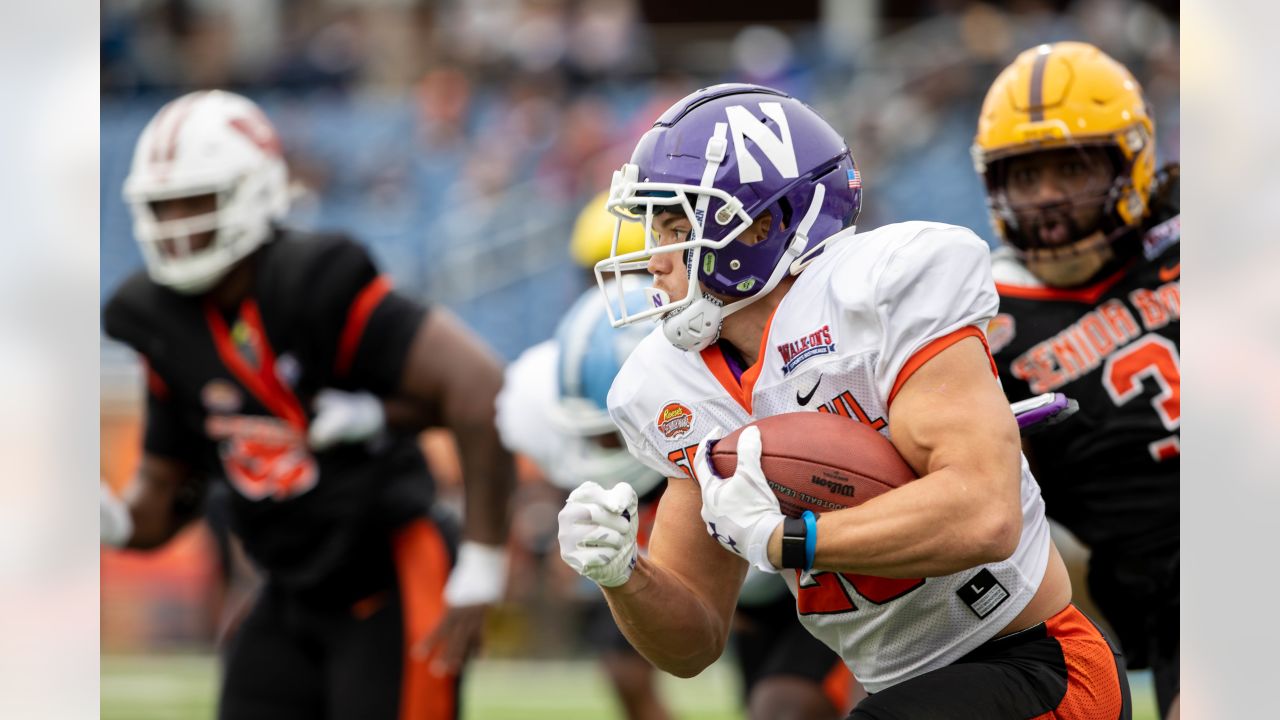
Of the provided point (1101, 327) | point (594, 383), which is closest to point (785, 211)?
point (1101, 327)

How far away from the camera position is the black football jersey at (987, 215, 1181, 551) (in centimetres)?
366

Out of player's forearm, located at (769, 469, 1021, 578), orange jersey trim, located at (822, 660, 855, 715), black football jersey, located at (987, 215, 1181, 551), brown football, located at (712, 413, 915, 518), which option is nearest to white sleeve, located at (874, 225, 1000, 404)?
brown football, located at (712, 413, 915, 518)

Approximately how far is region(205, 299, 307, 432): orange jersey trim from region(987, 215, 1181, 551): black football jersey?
6.37 ft

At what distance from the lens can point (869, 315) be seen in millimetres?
2543

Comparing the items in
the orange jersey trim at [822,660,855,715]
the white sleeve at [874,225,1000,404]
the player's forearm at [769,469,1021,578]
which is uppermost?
the white sleeve at [874,225,1000,404]

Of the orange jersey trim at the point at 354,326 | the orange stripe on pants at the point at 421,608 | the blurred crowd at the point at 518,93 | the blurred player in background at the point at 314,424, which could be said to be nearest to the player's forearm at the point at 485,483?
the blurred player in background at the point at 314,424

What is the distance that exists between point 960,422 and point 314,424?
2.39m

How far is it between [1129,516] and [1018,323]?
0.52m

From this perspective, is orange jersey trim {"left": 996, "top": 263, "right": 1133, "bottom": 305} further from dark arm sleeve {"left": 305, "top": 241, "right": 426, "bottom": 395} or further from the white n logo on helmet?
dark arm sleeve {"left": 305, "top": 241, "right": 426, "bottom": 395}
